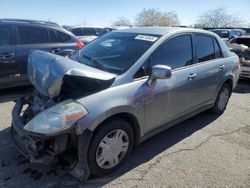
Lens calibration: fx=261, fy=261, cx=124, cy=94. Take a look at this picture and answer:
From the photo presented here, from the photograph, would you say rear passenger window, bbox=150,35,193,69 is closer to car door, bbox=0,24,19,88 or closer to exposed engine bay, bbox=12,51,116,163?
exposed engine bay, bbox=12,51,116,163

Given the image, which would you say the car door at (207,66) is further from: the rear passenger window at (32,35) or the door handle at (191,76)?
the rear passenger window at (32,35)

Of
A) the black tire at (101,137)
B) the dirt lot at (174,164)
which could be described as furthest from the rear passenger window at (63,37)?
the black tire at (101,137)

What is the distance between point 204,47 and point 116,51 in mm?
1704

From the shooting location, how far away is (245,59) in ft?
27.7

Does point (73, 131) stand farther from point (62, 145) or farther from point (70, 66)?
point (70, 66)

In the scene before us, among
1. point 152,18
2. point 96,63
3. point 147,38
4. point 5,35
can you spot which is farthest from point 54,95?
point 152,18

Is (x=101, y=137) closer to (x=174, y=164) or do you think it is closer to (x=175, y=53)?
(x=174, y=164)

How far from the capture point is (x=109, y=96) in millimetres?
2811

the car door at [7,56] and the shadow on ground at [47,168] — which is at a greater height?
the car door at [7,56]

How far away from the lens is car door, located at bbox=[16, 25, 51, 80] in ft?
18.8

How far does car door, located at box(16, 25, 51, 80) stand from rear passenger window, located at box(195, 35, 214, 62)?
3549 millimetres

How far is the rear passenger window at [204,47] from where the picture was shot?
4.23m

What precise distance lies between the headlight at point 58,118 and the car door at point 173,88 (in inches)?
37.6

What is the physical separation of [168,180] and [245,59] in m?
6.75
